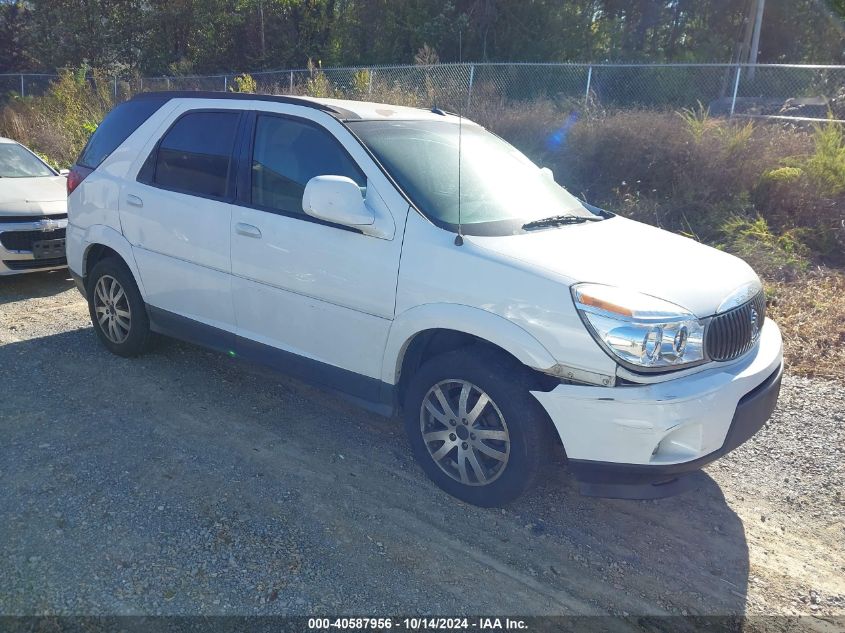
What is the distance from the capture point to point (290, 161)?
4.07 m

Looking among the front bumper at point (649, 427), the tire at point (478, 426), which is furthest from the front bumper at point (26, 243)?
the front bumper at point (649, 427)

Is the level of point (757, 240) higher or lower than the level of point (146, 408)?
higher

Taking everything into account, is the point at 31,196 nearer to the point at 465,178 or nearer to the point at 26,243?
the point at 26,243

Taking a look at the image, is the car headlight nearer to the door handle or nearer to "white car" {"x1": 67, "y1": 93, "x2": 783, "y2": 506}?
"white car" {"x1": 67, "y1": 93, "x2": 783, "y2": 506}

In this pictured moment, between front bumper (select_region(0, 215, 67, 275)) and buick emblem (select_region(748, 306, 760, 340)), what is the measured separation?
21.7 ft

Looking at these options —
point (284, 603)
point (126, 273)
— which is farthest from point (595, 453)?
point (126, 273)

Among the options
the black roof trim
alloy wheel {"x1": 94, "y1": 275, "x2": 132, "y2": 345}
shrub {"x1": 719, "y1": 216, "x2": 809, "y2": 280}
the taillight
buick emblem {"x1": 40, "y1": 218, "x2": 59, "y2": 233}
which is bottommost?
alloy wheel {"x1": 94, "y1": 275, "x2": 132, "y2": 345}

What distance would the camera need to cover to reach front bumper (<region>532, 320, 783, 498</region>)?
292 cm

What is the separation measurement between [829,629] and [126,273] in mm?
4766

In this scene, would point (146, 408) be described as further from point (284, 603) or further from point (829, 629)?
point (829, 629)

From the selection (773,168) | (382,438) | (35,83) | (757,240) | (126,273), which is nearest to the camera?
(382,438)

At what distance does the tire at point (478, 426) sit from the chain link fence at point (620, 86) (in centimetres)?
814

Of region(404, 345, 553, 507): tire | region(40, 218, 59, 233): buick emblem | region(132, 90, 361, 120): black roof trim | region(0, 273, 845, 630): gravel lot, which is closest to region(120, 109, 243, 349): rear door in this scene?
region(132, 90, 361, 120): black roof trim

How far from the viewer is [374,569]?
3.03 m
